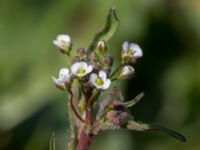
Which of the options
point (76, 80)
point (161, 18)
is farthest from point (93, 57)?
point (161, 18)

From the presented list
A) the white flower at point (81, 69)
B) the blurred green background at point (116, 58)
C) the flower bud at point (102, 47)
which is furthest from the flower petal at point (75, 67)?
the blurred green background at point (116, 58)

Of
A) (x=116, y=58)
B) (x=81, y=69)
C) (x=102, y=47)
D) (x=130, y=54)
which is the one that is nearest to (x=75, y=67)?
(x=81, y=69)

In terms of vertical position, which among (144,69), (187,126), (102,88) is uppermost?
(102,88)

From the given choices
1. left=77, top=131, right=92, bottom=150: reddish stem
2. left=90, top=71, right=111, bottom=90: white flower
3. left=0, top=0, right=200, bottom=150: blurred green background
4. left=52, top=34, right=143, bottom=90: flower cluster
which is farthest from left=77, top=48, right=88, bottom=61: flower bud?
left=0, top=0, right=200, bottom=150: blurred green background

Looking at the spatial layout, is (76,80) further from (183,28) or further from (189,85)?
(183,28)

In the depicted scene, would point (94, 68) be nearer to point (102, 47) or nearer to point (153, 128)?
point (102, 47)

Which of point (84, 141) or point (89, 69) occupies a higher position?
point (89, 69)
